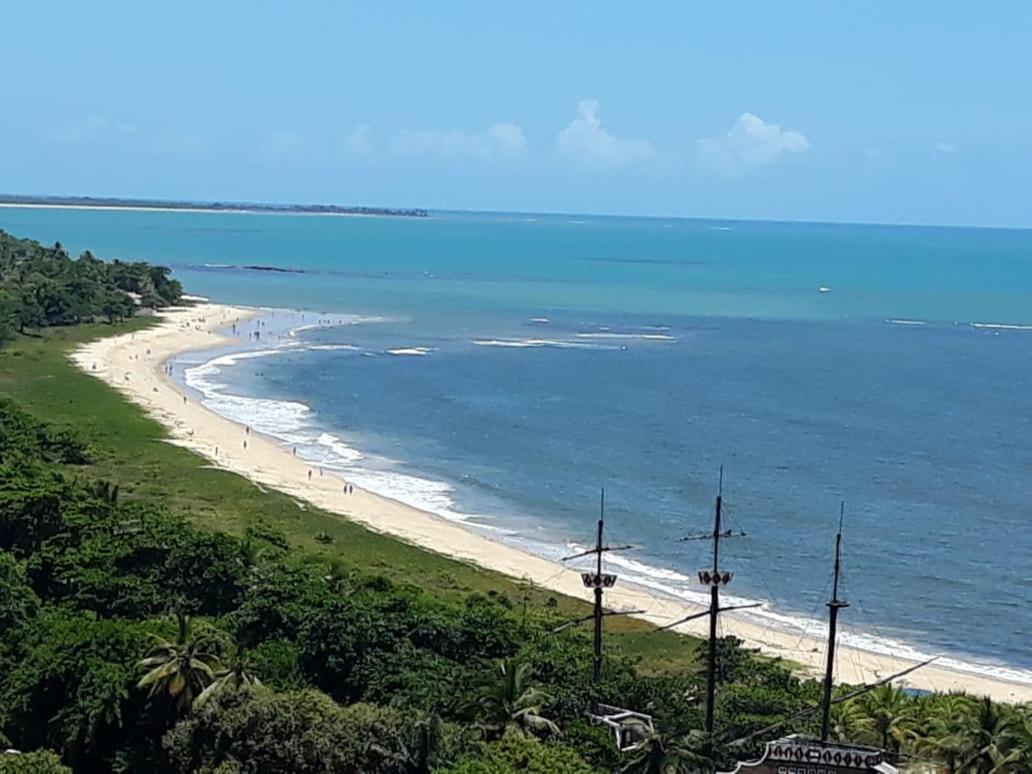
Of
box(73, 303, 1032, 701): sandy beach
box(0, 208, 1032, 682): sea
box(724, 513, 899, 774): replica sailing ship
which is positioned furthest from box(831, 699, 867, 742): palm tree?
box(0, 208, 1032, 682): sea

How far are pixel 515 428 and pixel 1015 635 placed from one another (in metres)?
50.3

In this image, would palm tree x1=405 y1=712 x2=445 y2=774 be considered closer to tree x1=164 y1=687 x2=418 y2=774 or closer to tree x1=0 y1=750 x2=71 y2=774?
tree x1=164 y1=687 x2=418 y2=774

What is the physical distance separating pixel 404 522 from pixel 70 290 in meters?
95.1

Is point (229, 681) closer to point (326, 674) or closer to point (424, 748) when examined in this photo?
point (424, 748)

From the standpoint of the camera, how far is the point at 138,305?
17250 cm

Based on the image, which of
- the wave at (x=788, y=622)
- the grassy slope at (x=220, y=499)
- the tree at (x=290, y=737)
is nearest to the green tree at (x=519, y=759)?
the tree at (x=290, y=737)

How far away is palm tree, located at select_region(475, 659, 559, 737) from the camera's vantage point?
36.1 meters

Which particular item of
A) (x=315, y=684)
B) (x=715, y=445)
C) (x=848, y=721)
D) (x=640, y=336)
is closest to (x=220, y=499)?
(x=315, y=684)

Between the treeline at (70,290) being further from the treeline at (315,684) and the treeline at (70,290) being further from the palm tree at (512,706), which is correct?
the palm tree at (512,706)

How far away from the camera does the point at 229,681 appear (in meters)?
36.4

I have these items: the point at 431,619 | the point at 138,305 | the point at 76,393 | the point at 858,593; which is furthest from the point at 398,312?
A: the point at 431,619

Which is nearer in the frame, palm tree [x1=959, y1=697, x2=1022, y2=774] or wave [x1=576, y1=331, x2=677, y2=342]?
palm tree [x1=959, y1=697, x2=1022, y2=774]

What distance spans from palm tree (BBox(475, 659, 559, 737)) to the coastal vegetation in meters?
0.06

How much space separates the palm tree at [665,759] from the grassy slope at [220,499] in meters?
20.7
